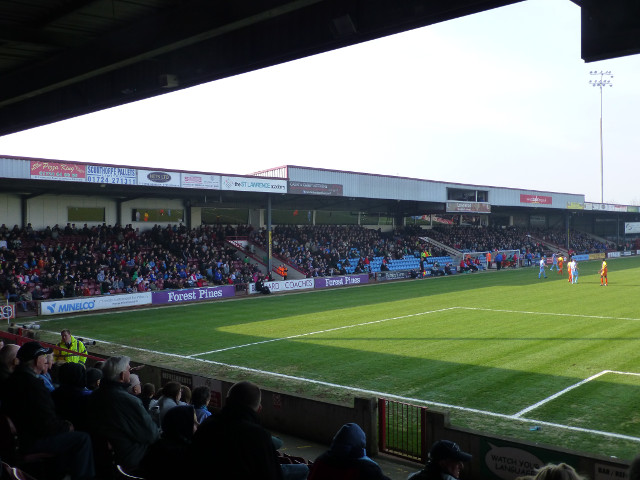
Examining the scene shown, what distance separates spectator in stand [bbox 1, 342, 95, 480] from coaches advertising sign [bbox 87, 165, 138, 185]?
996 inches

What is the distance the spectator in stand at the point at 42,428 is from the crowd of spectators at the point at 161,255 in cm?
2222

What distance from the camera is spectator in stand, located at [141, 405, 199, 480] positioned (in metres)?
4.81

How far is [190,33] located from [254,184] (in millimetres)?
30387

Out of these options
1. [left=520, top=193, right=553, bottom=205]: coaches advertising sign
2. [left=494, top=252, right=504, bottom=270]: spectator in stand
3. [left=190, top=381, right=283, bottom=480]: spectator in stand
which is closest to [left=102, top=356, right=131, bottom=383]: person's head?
[left=190, top=381, right=283, bottom=480]: spectator in stand

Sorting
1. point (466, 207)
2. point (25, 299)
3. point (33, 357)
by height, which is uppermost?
point (466, 207)

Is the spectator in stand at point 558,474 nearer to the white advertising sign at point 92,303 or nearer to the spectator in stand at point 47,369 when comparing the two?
the spectator in stand at point 47,369

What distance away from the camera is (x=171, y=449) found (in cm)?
491

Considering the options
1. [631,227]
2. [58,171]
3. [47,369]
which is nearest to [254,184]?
[58,171]

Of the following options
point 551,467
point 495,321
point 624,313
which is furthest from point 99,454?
point 624,313

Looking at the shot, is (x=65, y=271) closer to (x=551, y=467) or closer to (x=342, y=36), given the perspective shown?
(x=342, y=36)

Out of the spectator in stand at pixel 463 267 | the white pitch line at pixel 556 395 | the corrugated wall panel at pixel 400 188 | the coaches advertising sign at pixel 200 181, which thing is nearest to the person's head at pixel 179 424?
the white pitch line at pixel 556 395

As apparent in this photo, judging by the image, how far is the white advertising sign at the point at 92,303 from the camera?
2642 centimetres

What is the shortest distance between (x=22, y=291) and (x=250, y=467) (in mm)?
27269

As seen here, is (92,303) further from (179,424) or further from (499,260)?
(499,260)
